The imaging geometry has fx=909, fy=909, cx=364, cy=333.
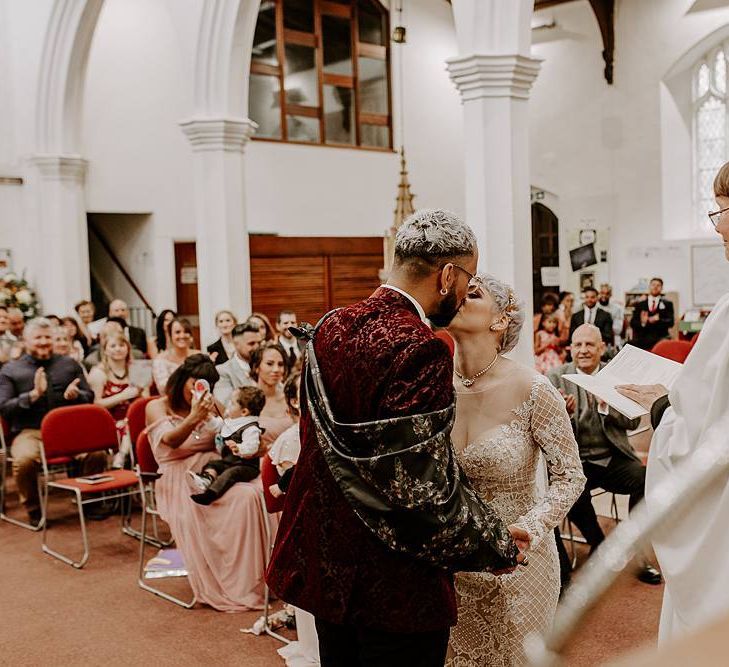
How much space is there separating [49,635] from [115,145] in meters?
9.48

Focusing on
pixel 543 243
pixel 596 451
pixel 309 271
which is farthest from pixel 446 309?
pixel 543 243

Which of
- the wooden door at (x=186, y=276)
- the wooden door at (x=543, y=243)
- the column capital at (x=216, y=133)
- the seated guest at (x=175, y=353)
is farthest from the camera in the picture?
the wooden door at (x=543, y=243)

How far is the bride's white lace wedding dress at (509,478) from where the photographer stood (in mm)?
2562

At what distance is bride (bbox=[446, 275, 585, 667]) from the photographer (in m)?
2.56

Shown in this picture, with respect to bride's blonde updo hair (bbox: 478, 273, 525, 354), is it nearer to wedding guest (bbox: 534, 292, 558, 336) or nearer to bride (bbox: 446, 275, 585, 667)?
bride (bbox: 446, 275, 585, 667)

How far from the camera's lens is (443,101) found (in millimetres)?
16219

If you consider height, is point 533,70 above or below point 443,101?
below

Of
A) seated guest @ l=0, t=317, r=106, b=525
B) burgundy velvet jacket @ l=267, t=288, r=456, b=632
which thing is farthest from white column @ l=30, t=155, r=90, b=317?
burgundy velvet jacket @ l=267, t=288, r=456, b=632

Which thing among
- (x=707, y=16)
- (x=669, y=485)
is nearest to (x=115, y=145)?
(x=707, y=16)

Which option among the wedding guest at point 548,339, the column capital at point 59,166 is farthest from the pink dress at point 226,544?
the column capital at point 59,166

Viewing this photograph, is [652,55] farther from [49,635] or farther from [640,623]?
[49,635]

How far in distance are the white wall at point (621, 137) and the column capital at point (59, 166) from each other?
8.03 metres

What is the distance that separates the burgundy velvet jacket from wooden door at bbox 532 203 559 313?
565 inches

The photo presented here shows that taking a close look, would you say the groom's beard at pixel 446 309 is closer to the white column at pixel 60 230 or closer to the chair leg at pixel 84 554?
the chair leg at pixel 84 554
